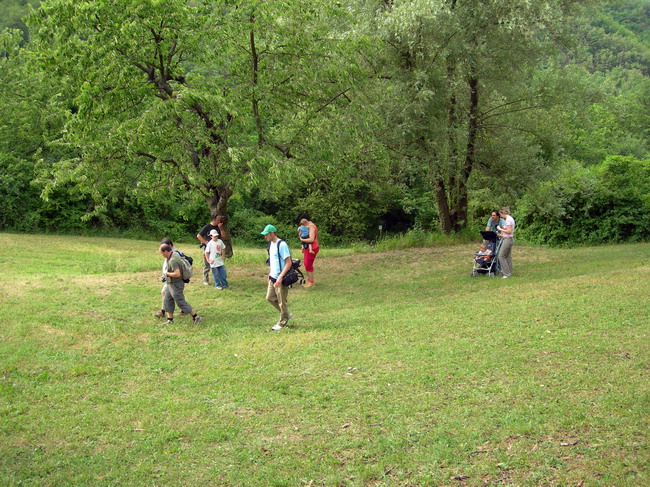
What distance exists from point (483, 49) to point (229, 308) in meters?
11.4

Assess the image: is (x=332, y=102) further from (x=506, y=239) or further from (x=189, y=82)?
(x=506, y=239)

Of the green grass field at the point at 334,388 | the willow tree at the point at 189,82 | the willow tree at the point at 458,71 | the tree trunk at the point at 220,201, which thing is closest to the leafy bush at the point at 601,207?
the willow tree at the point at 458,71

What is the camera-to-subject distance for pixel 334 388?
7664 mm

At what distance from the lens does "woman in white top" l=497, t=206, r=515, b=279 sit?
Answer: 14.7 metres

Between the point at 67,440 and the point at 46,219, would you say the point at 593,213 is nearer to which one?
the point at 67,440

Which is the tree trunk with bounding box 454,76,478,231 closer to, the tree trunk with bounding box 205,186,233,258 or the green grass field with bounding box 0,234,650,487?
the green grass field with bounding box 0,234,650,487

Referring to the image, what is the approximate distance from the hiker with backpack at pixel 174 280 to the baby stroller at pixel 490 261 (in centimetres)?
781

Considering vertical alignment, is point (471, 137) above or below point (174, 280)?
above

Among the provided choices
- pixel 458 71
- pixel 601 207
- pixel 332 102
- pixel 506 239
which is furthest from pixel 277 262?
pixel 601 207

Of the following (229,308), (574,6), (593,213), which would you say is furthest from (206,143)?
(593,213)

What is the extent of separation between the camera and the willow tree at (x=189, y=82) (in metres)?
13.5

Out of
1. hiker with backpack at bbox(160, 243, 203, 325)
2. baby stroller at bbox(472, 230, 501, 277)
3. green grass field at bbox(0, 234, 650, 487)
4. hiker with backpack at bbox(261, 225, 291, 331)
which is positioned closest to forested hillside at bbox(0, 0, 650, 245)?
hiker with backpack at bbox(160, 243, 203, 325)

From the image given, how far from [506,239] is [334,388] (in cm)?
853

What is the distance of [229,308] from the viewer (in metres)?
13.0
